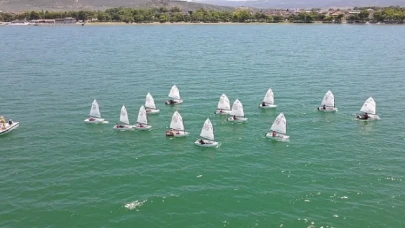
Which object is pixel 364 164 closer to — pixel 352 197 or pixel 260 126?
pixel 352 197

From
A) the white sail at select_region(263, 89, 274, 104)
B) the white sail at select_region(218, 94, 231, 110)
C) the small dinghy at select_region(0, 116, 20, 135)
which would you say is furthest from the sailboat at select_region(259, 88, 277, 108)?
the small dinghy at select_region(0, 116, 20, 135)

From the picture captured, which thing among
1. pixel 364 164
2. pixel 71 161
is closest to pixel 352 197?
pixel 364 164

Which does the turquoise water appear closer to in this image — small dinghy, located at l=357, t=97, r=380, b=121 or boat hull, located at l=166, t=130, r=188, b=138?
boat hull, located at l=166, t=130, r=188, b=138

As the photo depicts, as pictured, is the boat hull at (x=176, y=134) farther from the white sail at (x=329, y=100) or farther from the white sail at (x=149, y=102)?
the white sail at (x=329, y=100)

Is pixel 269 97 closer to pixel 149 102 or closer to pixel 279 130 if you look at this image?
pixel 279 130

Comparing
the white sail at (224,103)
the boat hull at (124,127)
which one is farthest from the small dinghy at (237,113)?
the boat hull at (124,127)

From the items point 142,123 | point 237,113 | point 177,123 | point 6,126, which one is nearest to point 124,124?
point 142,123
